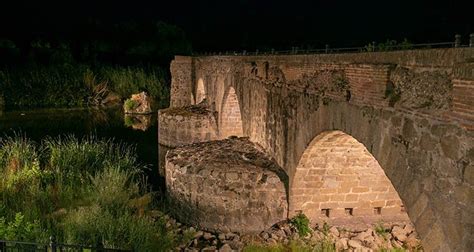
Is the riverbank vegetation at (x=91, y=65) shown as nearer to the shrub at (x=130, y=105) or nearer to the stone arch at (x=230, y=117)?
the shrub at (x=130, y=105)

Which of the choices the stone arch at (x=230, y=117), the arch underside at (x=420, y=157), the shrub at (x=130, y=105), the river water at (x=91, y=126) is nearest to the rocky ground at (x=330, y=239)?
the arch underside at (x=420, y=157)

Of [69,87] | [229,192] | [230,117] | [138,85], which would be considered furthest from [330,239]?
[69,87]

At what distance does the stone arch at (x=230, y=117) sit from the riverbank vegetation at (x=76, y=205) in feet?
20.9

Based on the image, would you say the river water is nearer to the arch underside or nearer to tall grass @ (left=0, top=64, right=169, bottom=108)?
tall grass @ (left=0, top=64, right=169, bottom=108)

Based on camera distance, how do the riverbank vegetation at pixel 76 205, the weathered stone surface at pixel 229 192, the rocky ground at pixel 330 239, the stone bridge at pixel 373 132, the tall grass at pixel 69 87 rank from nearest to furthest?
the stone bridge at pixel 373 132, the riverbank vegetation at pixel 76 205, the rocky ground at pixel 330 239, the weathered stone surface at pixel 229 192, the tall grass at pixel 69 87

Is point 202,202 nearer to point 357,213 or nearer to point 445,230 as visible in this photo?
point 357,213

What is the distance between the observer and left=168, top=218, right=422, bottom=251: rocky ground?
34.3 feet

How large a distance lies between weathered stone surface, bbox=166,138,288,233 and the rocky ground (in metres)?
0.30

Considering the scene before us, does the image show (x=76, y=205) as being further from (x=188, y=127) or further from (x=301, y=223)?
(x=188, y=127)

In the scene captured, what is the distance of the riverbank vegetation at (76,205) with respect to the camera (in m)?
9.87

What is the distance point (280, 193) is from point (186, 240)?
237cm

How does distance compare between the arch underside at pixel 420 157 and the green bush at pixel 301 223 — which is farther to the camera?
the green bush at pixel 301 223

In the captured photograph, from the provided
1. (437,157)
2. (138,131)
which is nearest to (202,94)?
(138,131)

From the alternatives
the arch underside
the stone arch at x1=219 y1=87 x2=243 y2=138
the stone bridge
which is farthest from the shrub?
the arch underside
